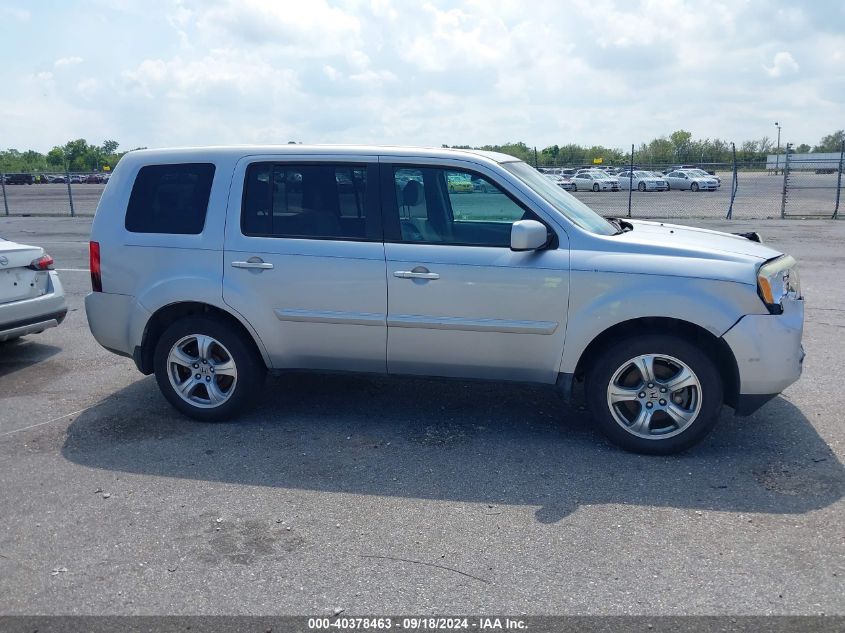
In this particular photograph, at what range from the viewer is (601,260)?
16.1 ft

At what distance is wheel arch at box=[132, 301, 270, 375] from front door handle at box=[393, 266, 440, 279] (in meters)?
1.13

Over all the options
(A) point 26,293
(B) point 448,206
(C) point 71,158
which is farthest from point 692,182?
(C) point 71,158

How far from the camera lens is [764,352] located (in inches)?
187

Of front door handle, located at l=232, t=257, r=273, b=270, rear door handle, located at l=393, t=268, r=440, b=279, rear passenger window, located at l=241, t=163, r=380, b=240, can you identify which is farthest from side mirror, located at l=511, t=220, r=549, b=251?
front door handle, located at l=232, t=257, r=273, b=270

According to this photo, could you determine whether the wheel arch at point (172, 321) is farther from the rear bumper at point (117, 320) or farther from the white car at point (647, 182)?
the white car at point (647, 182)

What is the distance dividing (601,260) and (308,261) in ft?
6.20

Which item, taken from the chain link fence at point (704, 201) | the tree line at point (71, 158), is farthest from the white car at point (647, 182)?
the tree line at point (71, 158)

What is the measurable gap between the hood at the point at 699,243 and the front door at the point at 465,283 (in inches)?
24.9

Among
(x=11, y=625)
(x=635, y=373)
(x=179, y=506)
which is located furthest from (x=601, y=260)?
(x=11, y=625)

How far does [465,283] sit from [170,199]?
7.27ft

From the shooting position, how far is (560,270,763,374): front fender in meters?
4.75

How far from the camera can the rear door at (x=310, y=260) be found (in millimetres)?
5250

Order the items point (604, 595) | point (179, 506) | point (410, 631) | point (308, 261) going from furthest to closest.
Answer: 1. point (308, 261)
2. point (179, 506)
3. point (604, 595)
4. point (410, 631)

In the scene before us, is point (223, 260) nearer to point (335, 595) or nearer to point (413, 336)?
point (413, 336)
